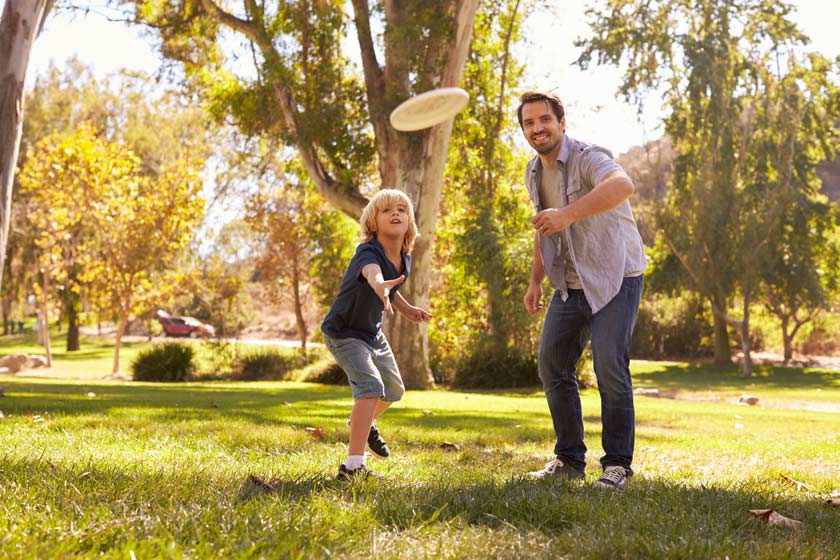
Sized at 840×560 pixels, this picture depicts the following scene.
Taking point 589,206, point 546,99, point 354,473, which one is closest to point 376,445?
point 354,473

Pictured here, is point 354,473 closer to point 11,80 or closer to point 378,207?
point 378,207

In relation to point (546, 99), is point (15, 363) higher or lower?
lower

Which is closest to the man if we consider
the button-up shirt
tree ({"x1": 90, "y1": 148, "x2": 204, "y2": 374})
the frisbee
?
the button-up shirt

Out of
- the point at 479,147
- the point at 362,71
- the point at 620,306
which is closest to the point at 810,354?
the point at 479,147

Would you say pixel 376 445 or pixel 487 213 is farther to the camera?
pixel 487 213

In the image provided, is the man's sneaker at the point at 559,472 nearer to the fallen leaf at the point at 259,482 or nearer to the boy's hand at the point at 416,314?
the boy's hand at the point at 416,314

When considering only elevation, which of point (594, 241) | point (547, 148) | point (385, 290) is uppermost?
point (547, 148)

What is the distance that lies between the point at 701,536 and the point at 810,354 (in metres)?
33.3

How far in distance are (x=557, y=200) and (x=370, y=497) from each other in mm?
2130

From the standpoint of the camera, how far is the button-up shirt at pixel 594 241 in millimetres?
4250

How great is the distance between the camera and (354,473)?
3.79 m

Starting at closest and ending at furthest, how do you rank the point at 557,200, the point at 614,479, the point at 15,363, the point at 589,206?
the point at 589,206 < the point at 614,479 < the point at 557,200 < the point at 15,363

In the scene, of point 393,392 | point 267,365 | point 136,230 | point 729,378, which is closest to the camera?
point 393,392

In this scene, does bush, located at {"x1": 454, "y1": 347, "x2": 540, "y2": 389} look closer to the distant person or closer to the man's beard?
the distant person
